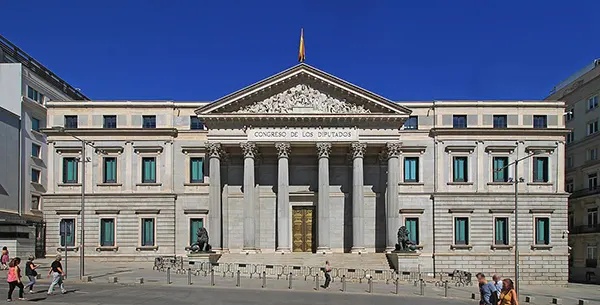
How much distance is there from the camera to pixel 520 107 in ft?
196

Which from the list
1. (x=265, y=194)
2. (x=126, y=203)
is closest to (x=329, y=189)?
(x=265, y=194)

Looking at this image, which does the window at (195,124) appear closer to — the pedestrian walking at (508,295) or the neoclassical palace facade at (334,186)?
the neoclassical palace facade at (334,186)

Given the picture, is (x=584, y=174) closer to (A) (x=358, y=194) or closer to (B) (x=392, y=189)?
(B) (x=392, y=189)

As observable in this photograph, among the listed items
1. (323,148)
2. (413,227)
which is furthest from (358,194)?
(413,227)

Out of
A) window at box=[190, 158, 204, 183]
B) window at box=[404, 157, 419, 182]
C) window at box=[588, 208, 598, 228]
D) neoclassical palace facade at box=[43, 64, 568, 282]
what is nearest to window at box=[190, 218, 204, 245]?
neoclassical palace facade at box=[43, 64, 568, 282]

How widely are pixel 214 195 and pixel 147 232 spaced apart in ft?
→ 29.9

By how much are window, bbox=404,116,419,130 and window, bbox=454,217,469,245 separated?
9.82 metres

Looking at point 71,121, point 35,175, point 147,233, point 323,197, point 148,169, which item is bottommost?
point 147,233

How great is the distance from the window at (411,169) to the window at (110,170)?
28.5 meters

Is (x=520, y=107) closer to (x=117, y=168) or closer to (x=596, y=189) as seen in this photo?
(x=596, y=189)

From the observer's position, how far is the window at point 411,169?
59.6m

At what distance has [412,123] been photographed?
60.1m

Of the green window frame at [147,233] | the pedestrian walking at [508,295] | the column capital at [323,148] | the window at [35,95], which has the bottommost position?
the green window frame at [147,233]

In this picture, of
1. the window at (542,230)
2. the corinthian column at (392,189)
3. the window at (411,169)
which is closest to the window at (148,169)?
the corinthian column at (392,189)
